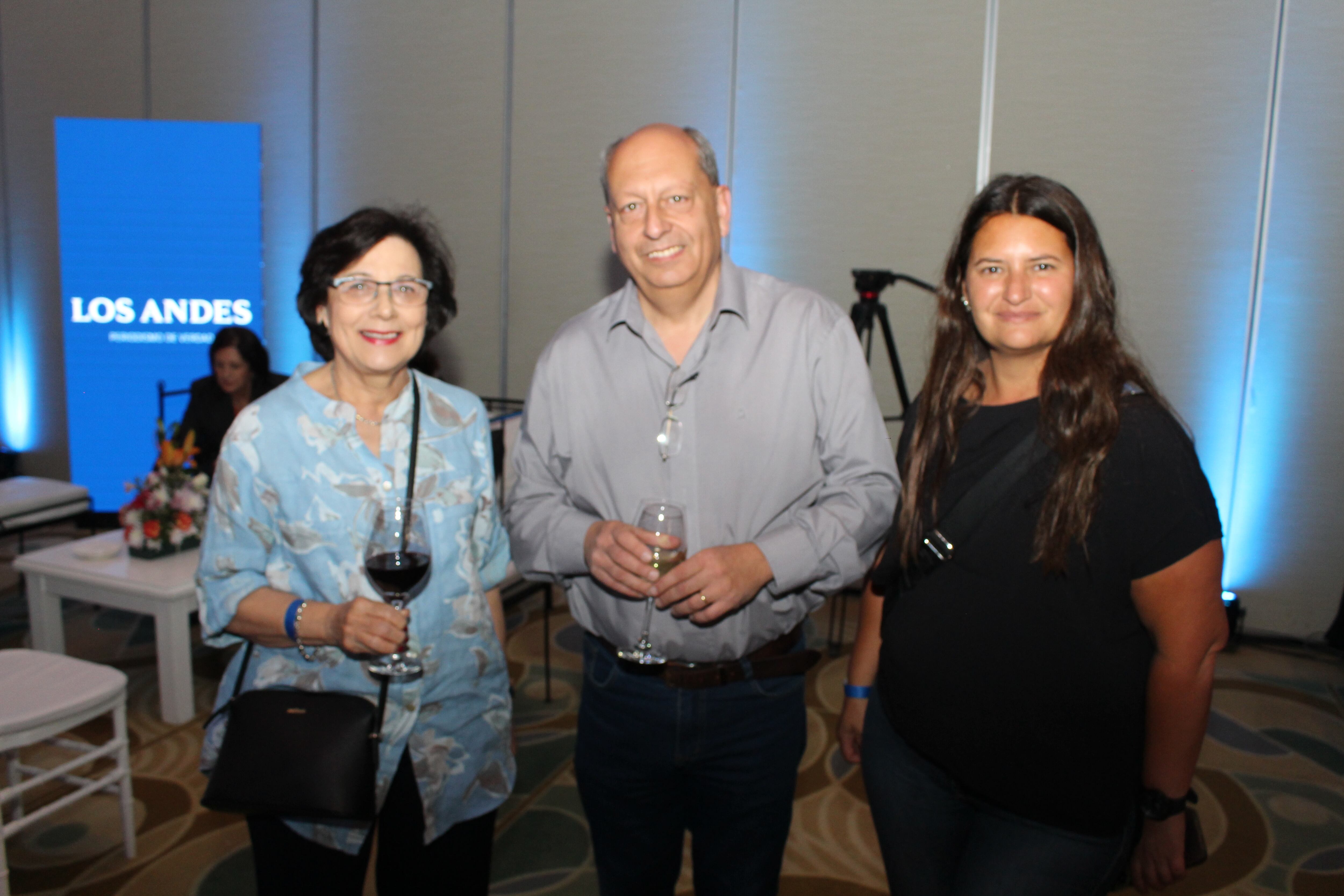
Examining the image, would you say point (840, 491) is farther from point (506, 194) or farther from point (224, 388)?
point (506, 194)

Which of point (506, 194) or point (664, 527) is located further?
point (506, 194)

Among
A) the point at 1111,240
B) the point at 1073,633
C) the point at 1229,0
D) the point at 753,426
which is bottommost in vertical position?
the point at 1073,633

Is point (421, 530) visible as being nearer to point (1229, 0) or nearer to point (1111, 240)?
point (1111, 240)

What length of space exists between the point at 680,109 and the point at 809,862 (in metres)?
3.93

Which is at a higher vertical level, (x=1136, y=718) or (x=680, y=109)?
(x=680, y=109)

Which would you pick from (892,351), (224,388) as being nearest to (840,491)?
(892,351)

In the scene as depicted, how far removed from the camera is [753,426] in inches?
62.9

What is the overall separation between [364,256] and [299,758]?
0.82m

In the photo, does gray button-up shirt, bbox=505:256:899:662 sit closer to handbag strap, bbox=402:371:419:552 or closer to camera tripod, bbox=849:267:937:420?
handbag strap, bbox=402:371:419:552

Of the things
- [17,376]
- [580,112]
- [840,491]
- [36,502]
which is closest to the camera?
[840,491]

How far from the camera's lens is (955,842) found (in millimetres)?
1441

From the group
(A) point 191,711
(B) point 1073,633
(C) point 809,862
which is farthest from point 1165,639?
(A) point 191,711

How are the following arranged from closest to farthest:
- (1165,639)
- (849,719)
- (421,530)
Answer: (1165,639) < (421,530) < (849,719)

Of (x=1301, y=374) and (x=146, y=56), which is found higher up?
(x=146, y=56)
